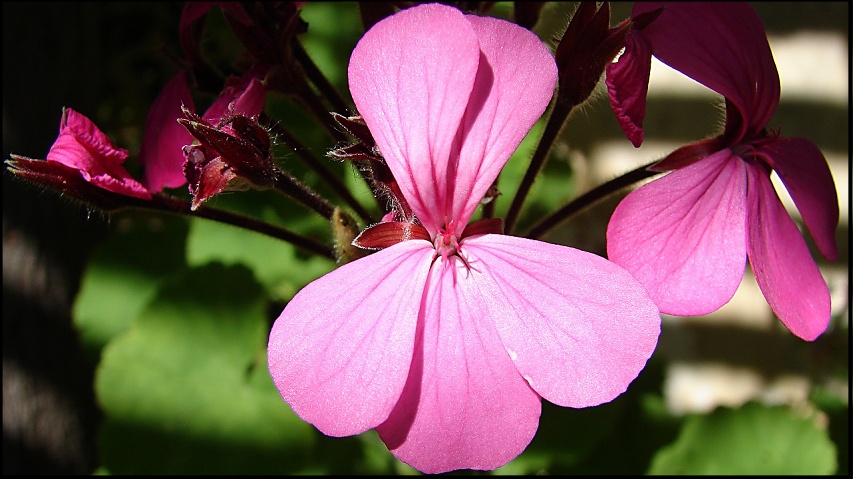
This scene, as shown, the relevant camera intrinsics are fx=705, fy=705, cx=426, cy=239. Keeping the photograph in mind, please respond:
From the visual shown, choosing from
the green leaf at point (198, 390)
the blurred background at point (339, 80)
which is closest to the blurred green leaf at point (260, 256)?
the green leaf at point (198, 390)

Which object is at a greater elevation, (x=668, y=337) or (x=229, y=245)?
(x=229, y=245)

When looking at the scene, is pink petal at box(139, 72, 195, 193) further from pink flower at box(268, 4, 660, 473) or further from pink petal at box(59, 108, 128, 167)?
pink flower at box(268, 4, 660, 473)

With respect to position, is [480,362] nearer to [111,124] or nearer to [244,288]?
[244,288]

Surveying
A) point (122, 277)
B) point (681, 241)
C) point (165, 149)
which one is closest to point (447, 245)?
point (681, 241)

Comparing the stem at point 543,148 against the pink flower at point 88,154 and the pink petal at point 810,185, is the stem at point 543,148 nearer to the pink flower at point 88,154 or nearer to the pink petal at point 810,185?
the pink petal at point 810,185

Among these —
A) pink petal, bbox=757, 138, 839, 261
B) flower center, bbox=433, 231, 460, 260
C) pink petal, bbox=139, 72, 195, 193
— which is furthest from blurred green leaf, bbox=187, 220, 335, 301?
pink petal, bbox=757, 138, 839, 261

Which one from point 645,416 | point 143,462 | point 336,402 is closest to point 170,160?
point 336,402
